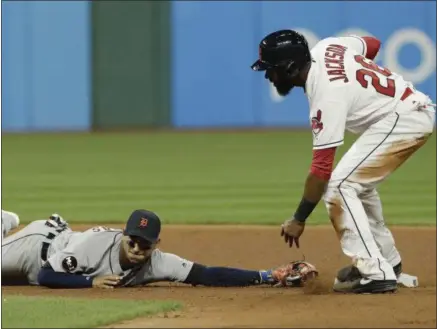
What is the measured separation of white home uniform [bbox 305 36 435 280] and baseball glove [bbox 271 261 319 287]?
0.35 meters

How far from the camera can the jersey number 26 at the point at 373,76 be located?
23.2 ft

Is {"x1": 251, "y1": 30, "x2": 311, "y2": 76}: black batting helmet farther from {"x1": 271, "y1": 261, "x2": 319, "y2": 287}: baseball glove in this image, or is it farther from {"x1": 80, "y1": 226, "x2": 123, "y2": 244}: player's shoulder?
{"x1": 80, "y1": 226, "x2": 123, "y2": 244}: player's shoulder

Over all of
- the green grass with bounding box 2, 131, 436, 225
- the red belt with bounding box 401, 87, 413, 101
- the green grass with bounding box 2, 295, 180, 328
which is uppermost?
the red belt with bounding box 401, 87, 413, 101

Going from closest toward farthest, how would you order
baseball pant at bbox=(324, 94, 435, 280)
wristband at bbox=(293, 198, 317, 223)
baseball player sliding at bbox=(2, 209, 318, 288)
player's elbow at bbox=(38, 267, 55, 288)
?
wristband at bbox=(293, 198, 317, 223), baseball pant at bbox=(324, 94, 435, 280), baseball player sliding at bbox=(2, 209, 318, 288), player's elbow at bbox=(38, 267, 55, 288)

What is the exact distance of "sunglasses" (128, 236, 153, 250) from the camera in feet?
23.2

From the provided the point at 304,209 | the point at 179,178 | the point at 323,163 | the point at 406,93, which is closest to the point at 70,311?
the point at 304,209

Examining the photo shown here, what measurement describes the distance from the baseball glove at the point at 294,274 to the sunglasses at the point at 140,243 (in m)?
0.88

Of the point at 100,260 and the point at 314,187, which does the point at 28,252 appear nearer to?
the point at 100,260

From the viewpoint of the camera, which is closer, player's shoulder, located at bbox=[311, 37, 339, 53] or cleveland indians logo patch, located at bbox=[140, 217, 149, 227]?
cleveland indians logo patch, located at bbox=[140, 217, 149, 227]

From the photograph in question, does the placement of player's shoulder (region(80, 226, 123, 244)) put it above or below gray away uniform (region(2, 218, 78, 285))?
above

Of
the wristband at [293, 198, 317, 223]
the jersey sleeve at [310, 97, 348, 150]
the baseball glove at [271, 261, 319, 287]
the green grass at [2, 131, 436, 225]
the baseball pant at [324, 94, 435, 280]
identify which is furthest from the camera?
the green grass at [2, 131, 436, 225]

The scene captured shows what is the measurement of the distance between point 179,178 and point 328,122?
8.10m

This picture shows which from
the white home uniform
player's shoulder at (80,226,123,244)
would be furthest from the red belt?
player's shoulder at (80,226,123,244)

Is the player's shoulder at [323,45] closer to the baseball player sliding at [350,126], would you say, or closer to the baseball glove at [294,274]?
the baseball player sliding at [350,126]
